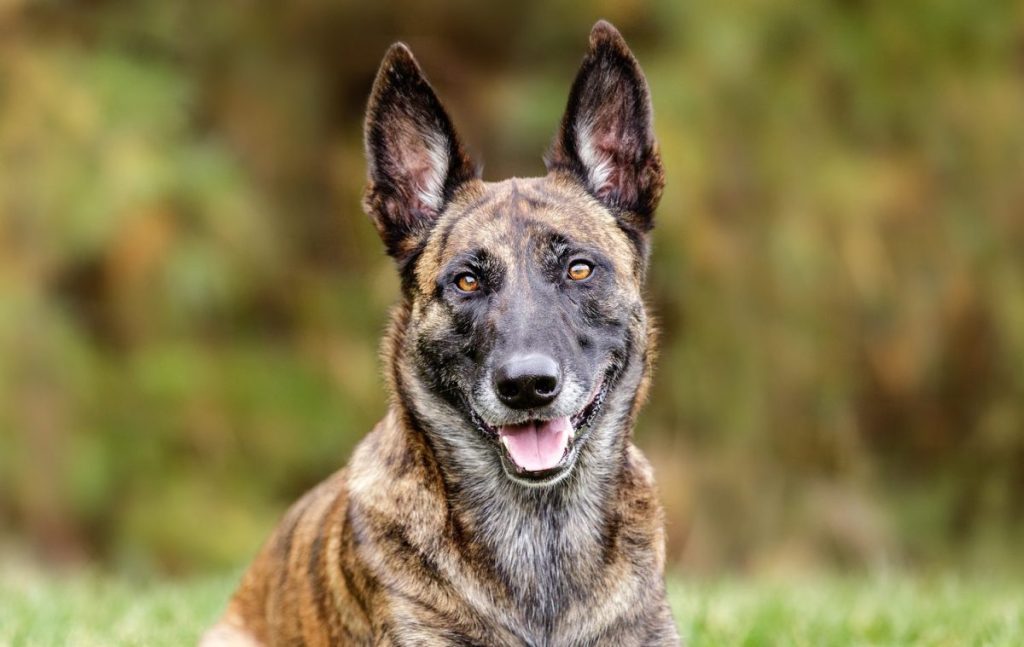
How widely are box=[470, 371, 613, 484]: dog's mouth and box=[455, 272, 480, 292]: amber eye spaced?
→ 40 cm

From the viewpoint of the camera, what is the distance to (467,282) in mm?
4555

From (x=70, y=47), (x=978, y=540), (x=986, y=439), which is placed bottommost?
(x=978, y=540)

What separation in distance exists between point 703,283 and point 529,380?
7801 mm

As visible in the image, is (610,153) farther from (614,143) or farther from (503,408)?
(503,408)

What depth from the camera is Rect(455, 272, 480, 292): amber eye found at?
454cm

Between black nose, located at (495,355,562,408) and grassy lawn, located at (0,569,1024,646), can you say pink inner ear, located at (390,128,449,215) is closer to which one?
black nose, located at (495,355,562,408)

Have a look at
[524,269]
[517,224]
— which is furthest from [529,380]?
[517,224]

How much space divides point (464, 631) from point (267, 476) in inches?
352

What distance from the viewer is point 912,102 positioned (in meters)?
12.1

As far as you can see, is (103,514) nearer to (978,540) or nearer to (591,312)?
(978,540)

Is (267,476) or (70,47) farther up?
(70,47)

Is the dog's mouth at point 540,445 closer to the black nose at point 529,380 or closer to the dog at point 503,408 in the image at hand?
the dog at point 503,408

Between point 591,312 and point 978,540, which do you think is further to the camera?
point 978,540

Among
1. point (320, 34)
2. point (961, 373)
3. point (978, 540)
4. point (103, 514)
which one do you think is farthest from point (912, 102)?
point (103, 514)
